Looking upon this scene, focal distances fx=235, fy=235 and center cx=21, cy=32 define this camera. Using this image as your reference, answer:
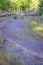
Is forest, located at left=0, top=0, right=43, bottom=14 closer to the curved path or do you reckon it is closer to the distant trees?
the distant trees

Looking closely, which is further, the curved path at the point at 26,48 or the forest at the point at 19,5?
the forest at the point at 19,5

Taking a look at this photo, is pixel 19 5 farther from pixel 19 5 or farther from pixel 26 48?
pixel 26 48

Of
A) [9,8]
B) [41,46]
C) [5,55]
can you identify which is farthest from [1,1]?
[5,55]

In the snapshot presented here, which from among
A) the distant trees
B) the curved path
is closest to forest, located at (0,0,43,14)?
the distant trees

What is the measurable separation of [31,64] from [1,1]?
3967 centimetres

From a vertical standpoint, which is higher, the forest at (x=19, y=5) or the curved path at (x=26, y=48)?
the curved path at (x=26, y=48)

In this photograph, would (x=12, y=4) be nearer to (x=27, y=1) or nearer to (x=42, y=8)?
(x=27, y=1)

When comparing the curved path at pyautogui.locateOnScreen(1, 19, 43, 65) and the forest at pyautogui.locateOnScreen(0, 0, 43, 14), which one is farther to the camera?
the forest at pyautogui.locateOnScreen(0, 0, 43, 14)

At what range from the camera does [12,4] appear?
50.7 m

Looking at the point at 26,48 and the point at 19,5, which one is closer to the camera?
the point at 26,48

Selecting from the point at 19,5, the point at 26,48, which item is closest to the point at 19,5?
the point at 19,5

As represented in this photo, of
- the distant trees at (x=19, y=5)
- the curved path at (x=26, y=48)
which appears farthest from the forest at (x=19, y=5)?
the curved path at (x=26, y=48)

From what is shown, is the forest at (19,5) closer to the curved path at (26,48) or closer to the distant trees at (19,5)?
the distant trees at (19,5)

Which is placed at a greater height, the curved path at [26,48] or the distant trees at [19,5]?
the curved path at [26,48]
